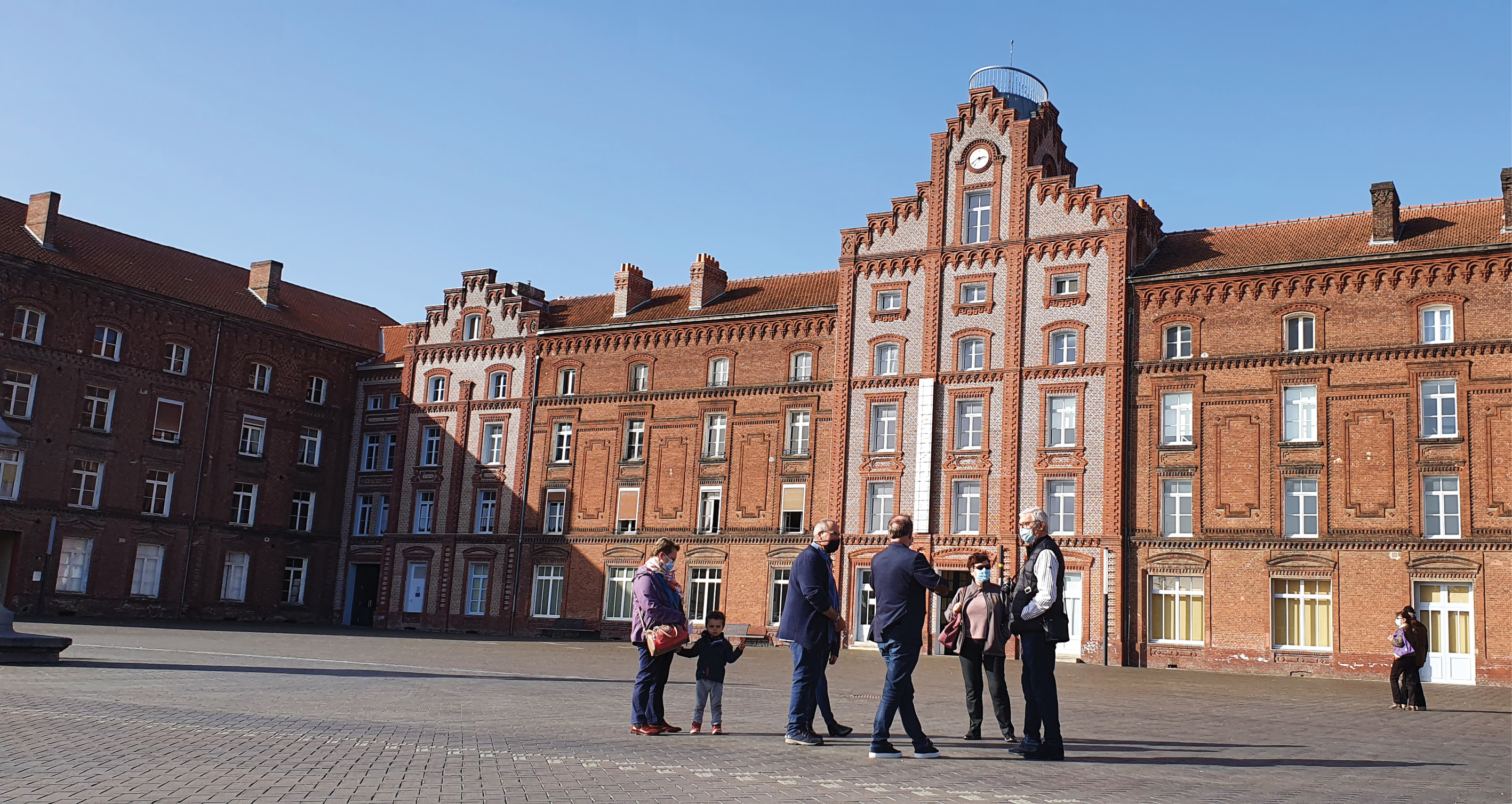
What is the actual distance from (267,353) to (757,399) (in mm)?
21569

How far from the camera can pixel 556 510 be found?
50344mm

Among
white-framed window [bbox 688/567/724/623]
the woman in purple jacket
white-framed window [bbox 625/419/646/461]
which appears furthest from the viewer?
white-framed window [bbox 625/419/646/461]

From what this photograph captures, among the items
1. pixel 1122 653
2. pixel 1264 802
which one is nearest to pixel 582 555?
pixel 1122 653

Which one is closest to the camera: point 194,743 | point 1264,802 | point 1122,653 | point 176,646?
point 1264,802

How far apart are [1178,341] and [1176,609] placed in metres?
8.01

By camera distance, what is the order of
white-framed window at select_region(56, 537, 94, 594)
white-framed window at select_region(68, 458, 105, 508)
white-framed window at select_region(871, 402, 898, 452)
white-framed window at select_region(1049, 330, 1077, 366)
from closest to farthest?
white-framed window at select_region(1049, 330, 1077, 366)
white-framed window at select_region(871, 402, 898, 452)
white-framed window at select_region(56, 537, 94, 594)
white-framed window at select_region(68, 458, 105, 508)

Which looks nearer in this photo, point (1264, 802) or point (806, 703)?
point (1264, 802)

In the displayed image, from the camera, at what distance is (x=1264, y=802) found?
9266mm

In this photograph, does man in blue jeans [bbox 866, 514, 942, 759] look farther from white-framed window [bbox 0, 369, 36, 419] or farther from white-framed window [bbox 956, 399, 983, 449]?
Answer: white-framed window [bbox 0, 369, 36, 419]

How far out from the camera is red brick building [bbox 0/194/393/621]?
46.4 metres

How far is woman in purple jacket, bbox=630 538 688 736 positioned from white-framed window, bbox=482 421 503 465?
39.5m

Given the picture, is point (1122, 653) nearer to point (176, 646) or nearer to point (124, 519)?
point (176, 646)

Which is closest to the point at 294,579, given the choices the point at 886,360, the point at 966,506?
the point at 886,360

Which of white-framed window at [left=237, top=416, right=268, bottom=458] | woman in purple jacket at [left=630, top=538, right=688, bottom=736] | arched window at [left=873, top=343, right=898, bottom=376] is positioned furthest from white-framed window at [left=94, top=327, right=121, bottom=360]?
woman in purple jacket at [left=630, top=538, right=688, bottom=736]
